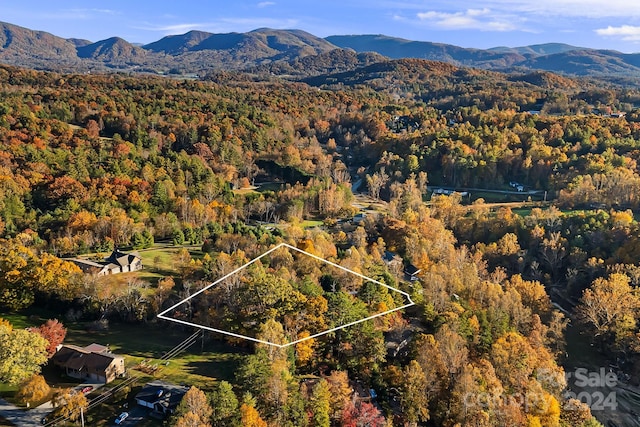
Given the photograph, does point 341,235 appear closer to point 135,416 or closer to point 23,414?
point 135,416

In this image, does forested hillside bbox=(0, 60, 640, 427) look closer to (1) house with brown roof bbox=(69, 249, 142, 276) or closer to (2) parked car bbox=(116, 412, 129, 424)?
(1) house with brown roof bbox=(69, 249, 142, 276)

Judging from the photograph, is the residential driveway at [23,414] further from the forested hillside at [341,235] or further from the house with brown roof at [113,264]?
the house with brown roof at [113,264]

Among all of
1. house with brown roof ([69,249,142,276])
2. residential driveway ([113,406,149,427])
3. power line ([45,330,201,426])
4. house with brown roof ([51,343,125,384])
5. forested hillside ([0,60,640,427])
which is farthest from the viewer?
house with brown roof ([69,249,142,276])

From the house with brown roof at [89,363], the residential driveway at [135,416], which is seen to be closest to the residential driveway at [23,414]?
the house with brown roof at [89,363]

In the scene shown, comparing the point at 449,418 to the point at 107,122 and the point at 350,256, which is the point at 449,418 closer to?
the point at 350,256

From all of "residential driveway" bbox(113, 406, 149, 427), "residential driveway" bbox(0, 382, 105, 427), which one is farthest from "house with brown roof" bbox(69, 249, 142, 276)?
"residential driveway" bbox(113, 406, 149, 427)

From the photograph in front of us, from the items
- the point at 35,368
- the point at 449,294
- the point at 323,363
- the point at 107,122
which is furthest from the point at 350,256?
the point at 107,122
